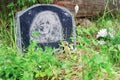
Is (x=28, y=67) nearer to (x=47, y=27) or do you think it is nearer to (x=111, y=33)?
(x=47, y=27)

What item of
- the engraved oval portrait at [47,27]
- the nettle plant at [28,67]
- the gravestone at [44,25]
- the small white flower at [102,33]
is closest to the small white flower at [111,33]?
the small white flower at [102,33]

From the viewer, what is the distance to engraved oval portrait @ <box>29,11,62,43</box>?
3539 mm

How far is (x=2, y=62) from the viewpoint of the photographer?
2602 mm

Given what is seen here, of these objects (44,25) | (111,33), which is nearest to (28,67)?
(44,25)

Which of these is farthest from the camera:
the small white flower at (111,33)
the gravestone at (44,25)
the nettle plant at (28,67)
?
the small white flower at (111,33)

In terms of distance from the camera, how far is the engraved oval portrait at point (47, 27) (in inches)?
139

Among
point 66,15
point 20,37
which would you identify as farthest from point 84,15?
point 20,37

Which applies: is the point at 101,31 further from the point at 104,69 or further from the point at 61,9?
the point at 104,69

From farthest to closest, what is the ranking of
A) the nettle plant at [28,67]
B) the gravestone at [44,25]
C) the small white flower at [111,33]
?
the small white flower at [111,33], the gravestone at [44,25], the nettle plant at [28,67]

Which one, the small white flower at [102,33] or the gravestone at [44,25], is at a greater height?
the gravestone at [44,25]

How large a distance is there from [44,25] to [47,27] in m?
0.04

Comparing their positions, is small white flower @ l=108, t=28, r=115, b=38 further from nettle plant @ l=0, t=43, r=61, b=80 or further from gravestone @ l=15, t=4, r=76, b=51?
nettle plant @ l=0, t=43, r=61, b=80

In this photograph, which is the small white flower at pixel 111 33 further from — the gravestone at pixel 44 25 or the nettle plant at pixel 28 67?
the nettle plant at pixel 28 67

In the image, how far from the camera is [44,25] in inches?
141
